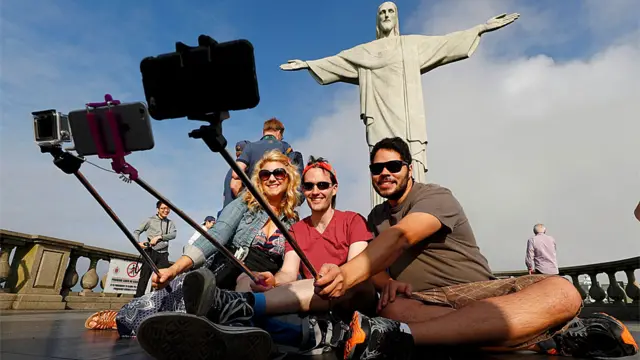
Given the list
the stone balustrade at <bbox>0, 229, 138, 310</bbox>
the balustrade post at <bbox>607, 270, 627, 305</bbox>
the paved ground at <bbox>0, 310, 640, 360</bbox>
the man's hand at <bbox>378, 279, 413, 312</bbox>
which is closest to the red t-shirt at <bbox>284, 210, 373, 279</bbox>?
the man's hand at <bbox>378, 279, 413, 312</bbox>

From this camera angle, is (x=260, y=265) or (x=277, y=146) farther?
(x=277, y=146)

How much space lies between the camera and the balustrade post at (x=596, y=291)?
751 centimetres

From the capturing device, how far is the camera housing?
1.11m

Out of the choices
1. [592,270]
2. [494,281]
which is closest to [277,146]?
→ [494,281]

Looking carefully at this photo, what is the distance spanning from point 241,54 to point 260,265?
167cm

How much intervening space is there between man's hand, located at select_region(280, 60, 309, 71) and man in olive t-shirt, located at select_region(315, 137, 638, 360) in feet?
13.4

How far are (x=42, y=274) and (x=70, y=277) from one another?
77 cm

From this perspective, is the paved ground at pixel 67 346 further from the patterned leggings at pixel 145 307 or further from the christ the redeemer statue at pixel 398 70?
the christ the redeemer statue at pixel 398 70

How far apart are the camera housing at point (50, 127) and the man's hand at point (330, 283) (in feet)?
2.99

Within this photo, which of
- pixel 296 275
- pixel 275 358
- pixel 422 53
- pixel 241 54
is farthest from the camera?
pixel 422 53

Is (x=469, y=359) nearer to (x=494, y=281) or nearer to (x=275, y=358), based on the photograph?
(x=494, y=281)

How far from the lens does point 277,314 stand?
1.84m

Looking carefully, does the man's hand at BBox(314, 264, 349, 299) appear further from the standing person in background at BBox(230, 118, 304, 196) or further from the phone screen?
the standing person in background at BBox(230, 118, 304, 196)

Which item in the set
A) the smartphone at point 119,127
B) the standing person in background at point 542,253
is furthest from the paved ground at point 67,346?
the standing person in background at point 542,253
